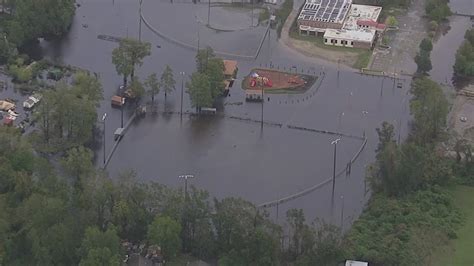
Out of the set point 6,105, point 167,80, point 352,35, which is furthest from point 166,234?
point 352,35

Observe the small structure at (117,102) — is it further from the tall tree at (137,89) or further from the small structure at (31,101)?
the small structure at (31,101)

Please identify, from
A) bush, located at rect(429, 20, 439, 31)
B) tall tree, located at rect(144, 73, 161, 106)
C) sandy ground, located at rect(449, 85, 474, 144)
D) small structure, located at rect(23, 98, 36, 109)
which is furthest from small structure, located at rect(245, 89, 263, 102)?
bush, located at rect(429, 20, 439, 31)

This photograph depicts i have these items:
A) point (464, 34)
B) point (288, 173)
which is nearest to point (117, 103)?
point (288, 173)

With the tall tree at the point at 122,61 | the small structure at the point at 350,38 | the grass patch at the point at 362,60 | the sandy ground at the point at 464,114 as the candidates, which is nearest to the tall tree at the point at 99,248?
the tall tree at the point at 122,61

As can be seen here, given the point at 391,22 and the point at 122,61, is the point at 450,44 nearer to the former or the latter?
the point at 391,22

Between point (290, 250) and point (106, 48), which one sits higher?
point (106, 48)

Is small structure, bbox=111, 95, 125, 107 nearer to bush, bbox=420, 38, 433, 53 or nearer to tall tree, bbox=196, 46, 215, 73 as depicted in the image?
tall tree, bbox=196, 46, 215, 73

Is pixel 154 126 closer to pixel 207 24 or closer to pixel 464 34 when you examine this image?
pixel 207 24
